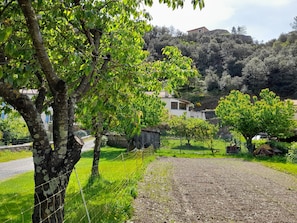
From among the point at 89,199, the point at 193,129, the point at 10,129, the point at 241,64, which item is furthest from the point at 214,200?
the point at 241,64

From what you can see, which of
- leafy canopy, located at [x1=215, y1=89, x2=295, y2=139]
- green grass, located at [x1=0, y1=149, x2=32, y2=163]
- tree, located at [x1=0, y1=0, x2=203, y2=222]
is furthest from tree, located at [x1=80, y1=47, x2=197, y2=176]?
leafy canopy, located at [x1=215, y1=89, x2=295, y2=139]

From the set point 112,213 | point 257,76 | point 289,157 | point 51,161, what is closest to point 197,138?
point 289,157

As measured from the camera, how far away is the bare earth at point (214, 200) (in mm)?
8246

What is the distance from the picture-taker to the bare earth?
825cm

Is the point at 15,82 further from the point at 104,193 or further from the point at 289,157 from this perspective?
the point at 289,157

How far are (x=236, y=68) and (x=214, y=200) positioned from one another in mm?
78041

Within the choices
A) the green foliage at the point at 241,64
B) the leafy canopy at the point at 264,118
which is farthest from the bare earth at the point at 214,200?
the green foliage at the point at 241,64

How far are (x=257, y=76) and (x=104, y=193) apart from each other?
68.1 meters

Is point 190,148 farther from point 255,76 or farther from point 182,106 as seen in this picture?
point 255,76

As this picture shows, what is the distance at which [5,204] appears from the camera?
10.3 meters

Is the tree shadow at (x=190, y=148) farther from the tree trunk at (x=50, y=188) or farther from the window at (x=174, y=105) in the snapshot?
the tree trunk at (x=50, y=188)

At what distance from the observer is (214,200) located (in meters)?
10.3

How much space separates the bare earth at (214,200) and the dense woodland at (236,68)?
49845 millimetres

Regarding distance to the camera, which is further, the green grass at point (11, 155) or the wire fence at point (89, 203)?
the green grass at point (11, 155)
